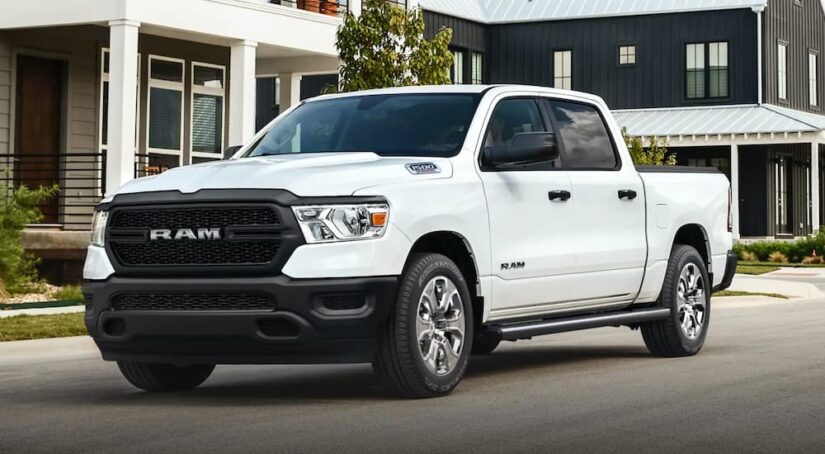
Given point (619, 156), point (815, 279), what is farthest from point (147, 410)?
point (815, 279)

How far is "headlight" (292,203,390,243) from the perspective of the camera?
878cm

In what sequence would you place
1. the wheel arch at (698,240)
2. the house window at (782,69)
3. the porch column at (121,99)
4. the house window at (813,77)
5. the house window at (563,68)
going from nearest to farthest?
the wheel arch at (698,240) < the porch column at (121,99) < the house window at (782,69) < the house window at (563,68) < the house window at (813,77)

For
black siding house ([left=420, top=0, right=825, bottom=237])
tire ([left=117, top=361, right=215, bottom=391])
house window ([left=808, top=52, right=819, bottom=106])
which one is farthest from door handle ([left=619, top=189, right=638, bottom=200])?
house window ([left=808, top=52, right=819, bottom=106])

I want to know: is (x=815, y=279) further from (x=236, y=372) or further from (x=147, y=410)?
(x=147, y=410)

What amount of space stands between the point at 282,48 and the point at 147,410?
1632 centimetres

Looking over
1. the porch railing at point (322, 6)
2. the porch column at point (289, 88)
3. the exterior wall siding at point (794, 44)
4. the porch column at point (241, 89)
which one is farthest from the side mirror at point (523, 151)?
the exterior wall siding at point (794, 44)

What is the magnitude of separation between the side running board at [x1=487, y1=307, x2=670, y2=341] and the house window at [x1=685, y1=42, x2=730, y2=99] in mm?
33309

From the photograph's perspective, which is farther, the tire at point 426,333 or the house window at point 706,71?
the house window at point 706,71

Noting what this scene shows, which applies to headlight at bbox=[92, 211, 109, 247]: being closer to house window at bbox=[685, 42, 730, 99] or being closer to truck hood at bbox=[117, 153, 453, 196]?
truck hood at bbox=[117, 153, 453, 196]

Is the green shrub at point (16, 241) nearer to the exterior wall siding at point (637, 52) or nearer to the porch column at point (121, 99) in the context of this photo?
the porch column at point (121, 99)

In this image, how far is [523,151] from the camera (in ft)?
32.7

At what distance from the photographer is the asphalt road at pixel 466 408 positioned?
7621mm

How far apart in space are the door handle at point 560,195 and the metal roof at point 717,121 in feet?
98.6

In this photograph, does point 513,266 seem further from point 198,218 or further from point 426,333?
point 198,218
